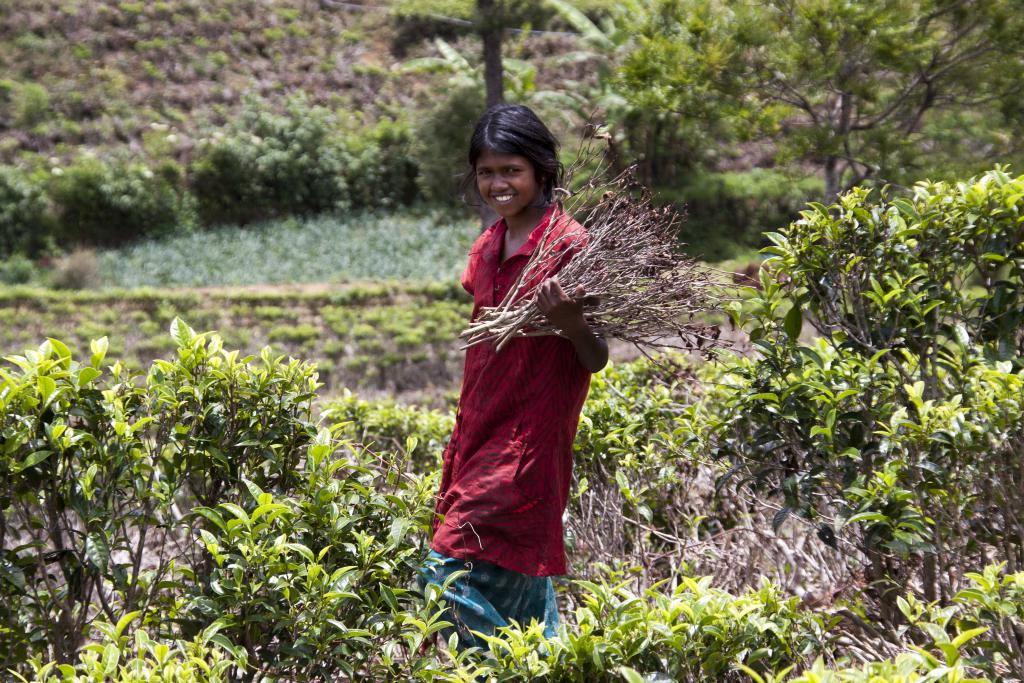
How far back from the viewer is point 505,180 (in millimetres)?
2189

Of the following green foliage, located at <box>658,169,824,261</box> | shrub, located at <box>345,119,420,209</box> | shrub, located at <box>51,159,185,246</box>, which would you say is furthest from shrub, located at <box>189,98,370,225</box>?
green foliage, located at <box>658,169,824,261</box>

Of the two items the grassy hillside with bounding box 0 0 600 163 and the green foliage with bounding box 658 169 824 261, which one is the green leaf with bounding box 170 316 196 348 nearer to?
the green foliage with bounding box 658 169 824 261

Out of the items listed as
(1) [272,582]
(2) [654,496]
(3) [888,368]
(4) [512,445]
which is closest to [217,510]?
(1) [272,582]

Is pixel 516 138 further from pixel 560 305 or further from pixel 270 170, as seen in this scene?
pixel 270 170

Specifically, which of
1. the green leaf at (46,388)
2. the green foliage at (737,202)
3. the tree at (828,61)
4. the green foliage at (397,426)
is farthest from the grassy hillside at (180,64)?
the green leaf at (46,388)

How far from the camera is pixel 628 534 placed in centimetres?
306

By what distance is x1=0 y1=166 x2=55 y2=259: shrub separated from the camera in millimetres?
12812

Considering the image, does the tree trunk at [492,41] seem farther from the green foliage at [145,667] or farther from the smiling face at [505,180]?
the green foliage at [145,667]

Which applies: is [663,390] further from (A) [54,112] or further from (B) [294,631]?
(A) [54,112]

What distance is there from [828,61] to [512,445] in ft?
20.0

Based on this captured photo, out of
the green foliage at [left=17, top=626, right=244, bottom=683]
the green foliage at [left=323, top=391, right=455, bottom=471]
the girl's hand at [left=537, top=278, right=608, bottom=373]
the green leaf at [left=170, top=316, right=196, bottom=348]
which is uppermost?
the girl's hand at [left=537, top=278, right=608, bottom=373]

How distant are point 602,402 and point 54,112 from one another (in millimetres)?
14686

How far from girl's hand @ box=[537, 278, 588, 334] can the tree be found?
5.96 metres

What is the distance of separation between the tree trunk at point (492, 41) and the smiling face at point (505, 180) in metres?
9.77
